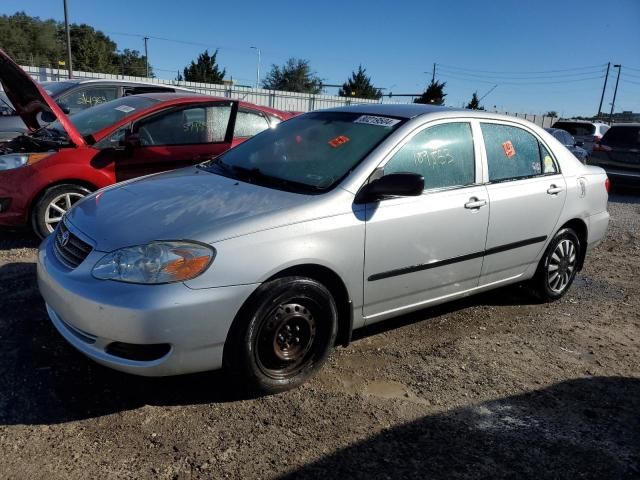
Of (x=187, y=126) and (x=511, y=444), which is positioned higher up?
(x=187, y=126)

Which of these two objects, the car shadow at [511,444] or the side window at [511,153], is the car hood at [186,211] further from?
the side window at [511,153]

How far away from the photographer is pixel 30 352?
10.4 ft

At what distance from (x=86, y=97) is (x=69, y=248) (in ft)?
25.0

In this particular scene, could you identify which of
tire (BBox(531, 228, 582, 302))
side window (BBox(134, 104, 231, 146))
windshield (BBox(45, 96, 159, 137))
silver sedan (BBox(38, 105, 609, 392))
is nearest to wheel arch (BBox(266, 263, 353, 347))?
silver sedan (BBox(38, 105, 609, 392))

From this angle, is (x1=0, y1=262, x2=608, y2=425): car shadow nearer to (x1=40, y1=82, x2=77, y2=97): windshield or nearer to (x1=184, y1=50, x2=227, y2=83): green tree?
(x1=40, y1=82, x2=77, y2=97): windshield

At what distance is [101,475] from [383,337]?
6.90ft

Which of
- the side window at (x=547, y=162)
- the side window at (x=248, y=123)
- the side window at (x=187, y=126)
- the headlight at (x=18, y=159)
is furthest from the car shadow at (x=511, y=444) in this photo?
the side window at (x=248, y=123)

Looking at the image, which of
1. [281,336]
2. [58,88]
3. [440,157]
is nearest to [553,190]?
[440,157]

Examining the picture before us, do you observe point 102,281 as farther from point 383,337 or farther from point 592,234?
point 592,234

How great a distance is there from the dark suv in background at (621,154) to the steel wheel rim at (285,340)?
431 inches

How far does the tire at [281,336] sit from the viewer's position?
270 centimetres

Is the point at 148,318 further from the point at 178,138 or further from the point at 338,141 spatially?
the point at 178,138

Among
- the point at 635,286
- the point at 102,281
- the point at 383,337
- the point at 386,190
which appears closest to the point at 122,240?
the point at 102,281

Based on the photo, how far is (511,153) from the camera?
13.4ft
